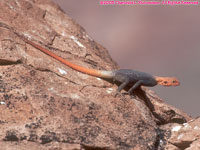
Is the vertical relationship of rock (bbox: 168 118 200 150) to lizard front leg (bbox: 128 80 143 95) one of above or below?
below

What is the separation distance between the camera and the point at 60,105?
325cm

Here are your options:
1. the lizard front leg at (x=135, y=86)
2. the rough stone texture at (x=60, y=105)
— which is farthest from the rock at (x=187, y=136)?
the lizard front leg at (x=135, y=86)

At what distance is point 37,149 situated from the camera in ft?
9.09

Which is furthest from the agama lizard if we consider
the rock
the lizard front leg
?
the rock

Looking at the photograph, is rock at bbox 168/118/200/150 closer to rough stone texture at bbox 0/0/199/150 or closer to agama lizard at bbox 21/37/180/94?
rough stone texture at bbox 0/0/199/150

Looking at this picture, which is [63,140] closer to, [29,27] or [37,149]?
[37,149]

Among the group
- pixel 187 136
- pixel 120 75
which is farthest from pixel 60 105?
pixel 187 136

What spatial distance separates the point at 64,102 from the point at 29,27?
157 cm

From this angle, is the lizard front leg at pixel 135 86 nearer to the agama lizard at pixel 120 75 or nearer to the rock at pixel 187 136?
the agama lizard at pixel 120 75

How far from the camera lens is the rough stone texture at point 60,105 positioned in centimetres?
296

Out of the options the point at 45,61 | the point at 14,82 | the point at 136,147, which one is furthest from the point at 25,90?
the point at 136,147

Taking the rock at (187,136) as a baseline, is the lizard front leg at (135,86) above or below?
above

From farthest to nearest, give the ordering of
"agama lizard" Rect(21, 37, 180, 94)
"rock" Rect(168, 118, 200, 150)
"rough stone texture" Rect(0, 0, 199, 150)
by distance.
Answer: "agama lizard" Rect(21, 37, 180, 94), "rock" Rect(168, 118, 200, 150), "rough stone texture" Rect(0, 0, 199, 150)

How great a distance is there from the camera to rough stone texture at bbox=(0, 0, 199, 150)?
2955 millimetres
